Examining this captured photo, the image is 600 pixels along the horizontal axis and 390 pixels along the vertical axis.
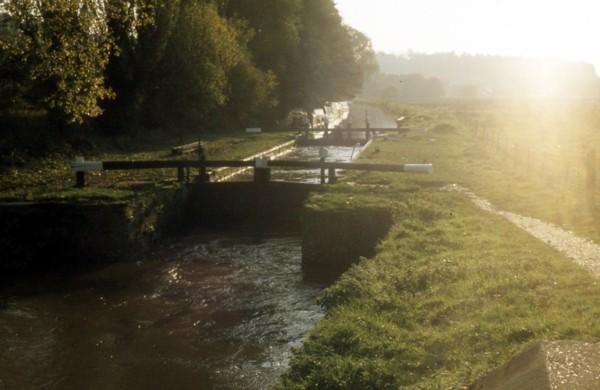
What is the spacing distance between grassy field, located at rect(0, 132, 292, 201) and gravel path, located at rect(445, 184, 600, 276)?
458 inches

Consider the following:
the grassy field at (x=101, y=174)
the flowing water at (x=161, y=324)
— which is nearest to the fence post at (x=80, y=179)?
the grassy field at (x=101, y=174)

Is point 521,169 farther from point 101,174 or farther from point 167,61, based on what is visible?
point 167,61

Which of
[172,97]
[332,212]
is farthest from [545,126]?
[332,212]

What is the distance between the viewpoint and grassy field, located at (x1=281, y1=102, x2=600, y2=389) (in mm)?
8148

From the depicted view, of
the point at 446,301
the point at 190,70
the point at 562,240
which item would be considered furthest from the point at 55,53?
the point at 446,301

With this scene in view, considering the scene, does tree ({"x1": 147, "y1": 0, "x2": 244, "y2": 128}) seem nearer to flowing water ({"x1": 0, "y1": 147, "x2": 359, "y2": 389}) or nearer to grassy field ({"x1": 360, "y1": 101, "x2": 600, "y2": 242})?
grassy field ({"x1": 360, "y1": 101, "x2": 600, "y2": 242})

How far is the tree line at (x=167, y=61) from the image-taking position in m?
24.6

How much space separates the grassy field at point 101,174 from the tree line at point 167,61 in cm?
179

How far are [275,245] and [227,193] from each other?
4.72 meters

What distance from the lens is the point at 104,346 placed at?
12453 mm

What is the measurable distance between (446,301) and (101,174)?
17.8m

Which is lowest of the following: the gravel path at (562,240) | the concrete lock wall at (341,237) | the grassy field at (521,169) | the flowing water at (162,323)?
the flowing water at (162,323)

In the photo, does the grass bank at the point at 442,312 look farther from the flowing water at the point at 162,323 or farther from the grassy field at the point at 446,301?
the flowing water at the point at 162,323

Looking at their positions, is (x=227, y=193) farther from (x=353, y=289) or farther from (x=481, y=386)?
(x=481, y=386)
